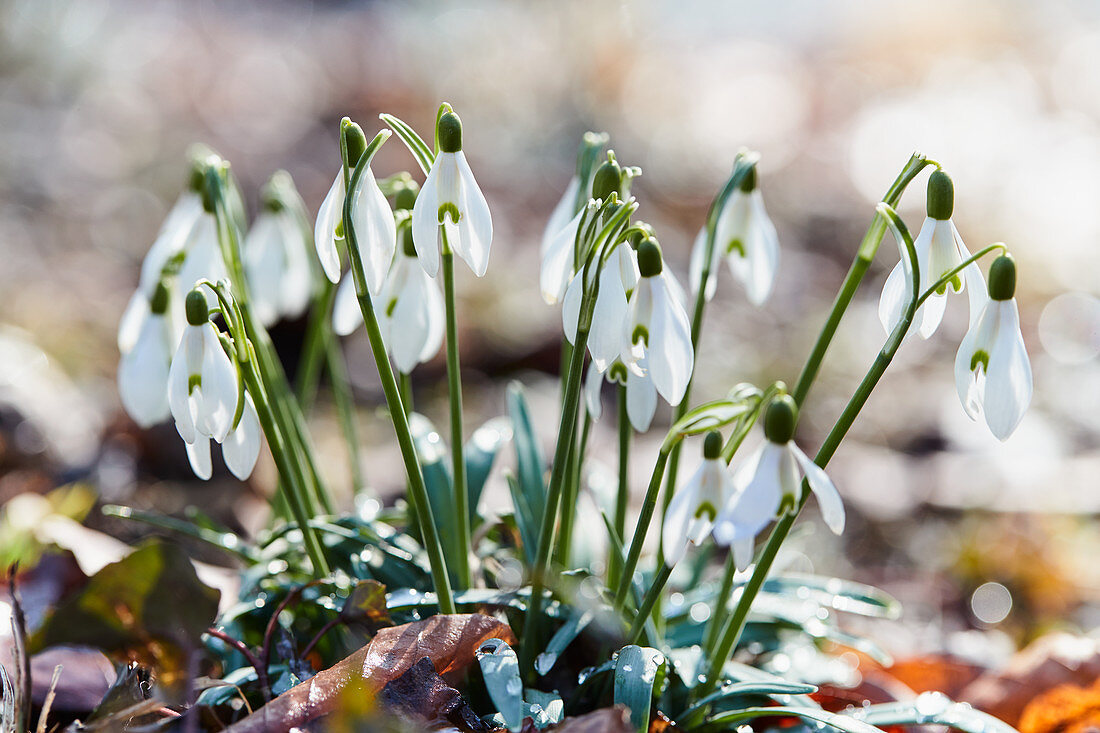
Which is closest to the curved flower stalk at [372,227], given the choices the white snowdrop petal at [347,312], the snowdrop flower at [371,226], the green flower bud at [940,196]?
the snowdrop flower at [371,226]

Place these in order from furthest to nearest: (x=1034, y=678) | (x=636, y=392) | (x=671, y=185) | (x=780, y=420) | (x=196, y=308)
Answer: (x=671, y=185) < (x=1034, y=678) < (x=636, y=392) < (x=196, y=308) < (x=780, y=420)

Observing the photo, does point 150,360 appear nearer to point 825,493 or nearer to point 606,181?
point 606,181

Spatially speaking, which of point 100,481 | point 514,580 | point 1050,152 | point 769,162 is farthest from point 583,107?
point 514,580

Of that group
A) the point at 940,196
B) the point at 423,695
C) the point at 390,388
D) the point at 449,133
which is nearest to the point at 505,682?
the point at 423,695

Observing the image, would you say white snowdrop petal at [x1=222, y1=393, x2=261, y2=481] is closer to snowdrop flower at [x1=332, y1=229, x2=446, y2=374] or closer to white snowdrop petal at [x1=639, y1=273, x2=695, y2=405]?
snowdrop flower at [x1=332, y1=229, x2=446, y2=374]

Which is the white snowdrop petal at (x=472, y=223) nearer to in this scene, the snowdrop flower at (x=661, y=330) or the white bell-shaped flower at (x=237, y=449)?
the snowdrop flower at (x=661, y=330)

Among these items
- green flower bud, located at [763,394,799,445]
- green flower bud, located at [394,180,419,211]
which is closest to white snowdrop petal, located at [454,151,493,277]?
green flower bud, located at [394,180,419,211]
